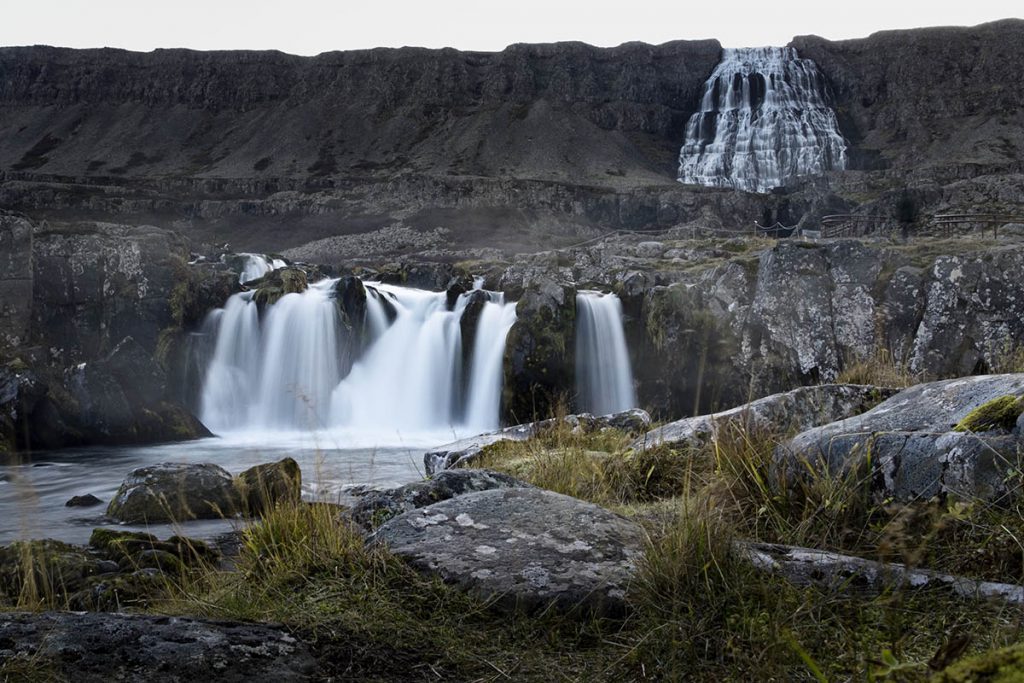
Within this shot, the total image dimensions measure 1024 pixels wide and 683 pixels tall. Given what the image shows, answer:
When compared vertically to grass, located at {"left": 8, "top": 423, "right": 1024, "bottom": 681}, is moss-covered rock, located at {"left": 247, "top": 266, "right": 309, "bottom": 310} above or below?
above

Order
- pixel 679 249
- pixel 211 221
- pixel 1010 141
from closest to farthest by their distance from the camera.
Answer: pixel 679 249
pixel 211 221
pixel 1010 141

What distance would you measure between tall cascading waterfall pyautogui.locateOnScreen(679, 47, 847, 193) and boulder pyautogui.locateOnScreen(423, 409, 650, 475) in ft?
268

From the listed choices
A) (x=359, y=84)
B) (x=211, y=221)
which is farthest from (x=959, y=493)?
(x=359, y=84)

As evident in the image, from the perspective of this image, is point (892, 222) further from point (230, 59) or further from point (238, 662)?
point (230, 59)

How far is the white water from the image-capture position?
35562 millimetres

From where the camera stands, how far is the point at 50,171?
313ft

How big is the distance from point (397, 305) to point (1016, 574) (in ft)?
85.0

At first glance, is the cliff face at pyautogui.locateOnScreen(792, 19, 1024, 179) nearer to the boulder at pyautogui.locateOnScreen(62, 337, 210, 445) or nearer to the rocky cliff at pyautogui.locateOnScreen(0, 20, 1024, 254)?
the rocky cliff at pyautogui.locateOnScreen(0, 20, 1024, 254)

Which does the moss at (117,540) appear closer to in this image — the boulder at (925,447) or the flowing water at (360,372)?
the boulder at (925,447)

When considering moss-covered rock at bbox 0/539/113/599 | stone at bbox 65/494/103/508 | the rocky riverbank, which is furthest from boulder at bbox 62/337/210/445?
the rocky riverbank

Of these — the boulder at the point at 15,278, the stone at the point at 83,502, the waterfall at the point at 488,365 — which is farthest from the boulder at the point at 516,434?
the boulder at the point at 15,278

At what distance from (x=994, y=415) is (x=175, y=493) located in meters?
11.2

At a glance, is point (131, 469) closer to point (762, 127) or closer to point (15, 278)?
point (15, 278)

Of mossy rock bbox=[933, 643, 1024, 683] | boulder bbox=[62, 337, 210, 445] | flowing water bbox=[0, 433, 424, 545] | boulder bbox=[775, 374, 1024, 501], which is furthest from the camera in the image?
boulder bbox=[62, 337, 210, 445]
